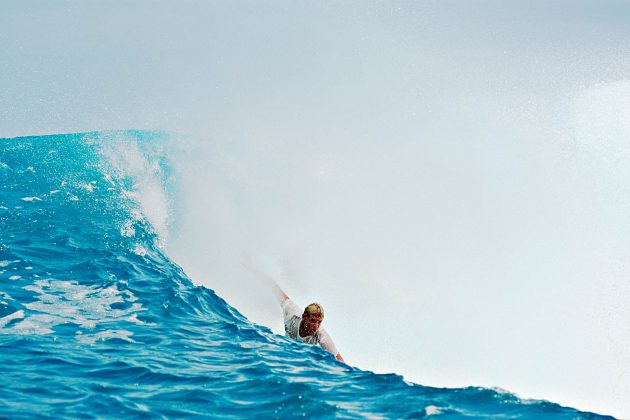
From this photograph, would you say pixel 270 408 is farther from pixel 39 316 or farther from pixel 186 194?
pixel 186 194

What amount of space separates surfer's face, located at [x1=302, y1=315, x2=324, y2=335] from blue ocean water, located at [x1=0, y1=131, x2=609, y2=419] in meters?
0.38

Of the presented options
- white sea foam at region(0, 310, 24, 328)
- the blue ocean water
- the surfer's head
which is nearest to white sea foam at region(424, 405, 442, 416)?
the blue ocean water

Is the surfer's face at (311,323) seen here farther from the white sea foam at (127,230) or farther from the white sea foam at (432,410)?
the white sea foam at (127,230)

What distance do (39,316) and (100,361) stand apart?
238 centimetres

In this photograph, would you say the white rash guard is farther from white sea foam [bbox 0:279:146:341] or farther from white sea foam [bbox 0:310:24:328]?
white sea foam [bbox 0:310:24:328]

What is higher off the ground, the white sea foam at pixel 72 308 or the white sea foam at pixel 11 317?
the white sea foam at pixel 72 308

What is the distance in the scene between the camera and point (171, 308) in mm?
10953

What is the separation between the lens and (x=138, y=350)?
8.52 metres

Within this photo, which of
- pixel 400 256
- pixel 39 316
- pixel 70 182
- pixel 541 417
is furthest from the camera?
pixel 400 256

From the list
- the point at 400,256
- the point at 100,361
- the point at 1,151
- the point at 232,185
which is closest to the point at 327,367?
the point at 100,361

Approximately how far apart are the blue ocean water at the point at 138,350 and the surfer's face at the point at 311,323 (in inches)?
15.1

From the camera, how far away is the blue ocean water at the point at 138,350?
21.4 ft

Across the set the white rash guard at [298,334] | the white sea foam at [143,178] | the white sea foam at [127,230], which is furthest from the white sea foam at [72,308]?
the white sea foam at [143,178]

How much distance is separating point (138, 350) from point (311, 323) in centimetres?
287
